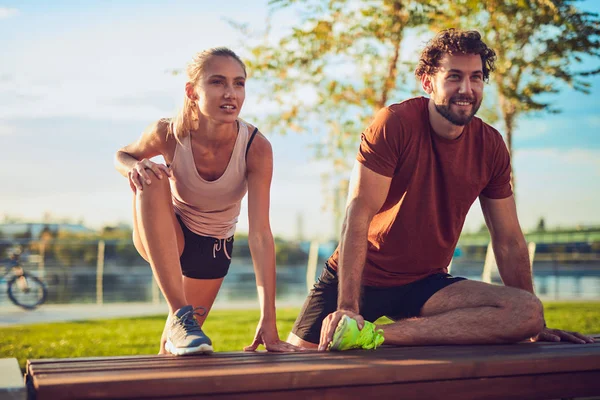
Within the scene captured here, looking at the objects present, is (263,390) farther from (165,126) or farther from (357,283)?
(165,126)

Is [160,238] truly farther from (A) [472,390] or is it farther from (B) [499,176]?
(B) [499,176]

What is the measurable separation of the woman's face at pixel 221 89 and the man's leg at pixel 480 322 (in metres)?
1.29

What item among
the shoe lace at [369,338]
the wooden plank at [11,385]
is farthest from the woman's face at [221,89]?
the wooden plank at [11,385]

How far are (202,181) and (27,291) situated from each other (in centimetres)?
1042

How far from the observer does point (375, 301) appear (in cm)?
384

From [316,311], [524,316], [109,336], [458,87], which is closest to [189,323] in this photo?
[316,311]

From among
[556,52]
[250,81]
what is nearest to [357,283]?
[250,81]

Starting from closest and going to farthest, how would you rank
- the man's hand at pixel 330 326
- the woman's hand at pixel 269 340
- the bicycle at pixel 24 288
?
the man's hand at pixel 330 326
the woman's hand at pixel 269 340
the bicycle at pixel 24 288

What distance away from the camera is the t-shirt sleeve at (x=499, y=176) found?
150 inches

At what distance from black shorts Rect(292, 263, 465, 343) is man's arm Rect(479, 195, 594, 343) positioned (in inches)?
12.6

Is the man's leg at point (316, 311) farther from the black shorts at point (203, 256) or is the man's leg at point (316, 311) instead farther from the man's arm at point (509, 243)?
the man's arm at point (509, 243)

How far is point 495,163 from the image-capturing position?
12.5 ft

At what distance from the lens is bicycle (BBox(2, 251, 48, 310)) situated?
1293 cm

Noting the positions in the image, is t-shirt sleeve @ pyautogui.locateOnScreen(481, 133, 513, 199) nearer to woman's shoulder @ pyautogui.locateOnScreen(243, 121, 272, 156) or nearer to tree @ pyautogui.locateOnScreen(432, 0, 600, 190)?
woman's shoulder @ pyautogui.locateOnScreen(243, 121, 272, 156)
